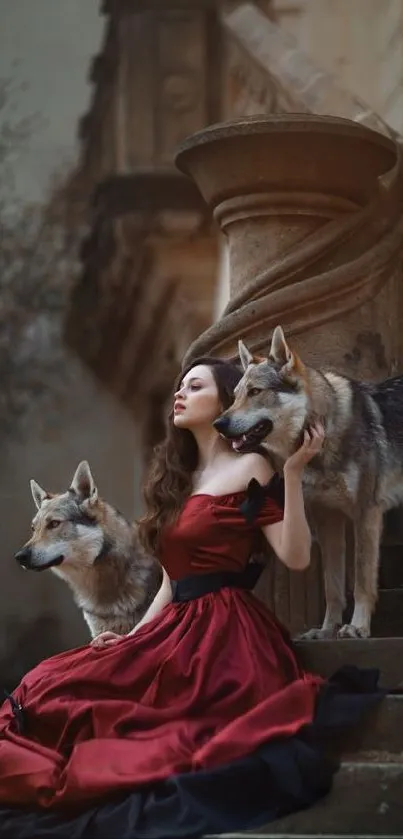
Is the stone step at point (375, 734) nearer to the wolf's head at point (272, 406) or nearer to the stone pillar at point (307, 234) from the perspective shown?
the wolf's head at point (272, 406)

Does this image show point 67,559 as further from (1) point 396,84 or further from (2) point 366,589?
(1) point 396,84

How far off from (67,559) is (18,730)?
0.76 metres

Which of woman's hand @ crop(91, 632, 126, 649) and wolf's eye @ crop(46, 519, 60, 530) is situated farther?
wolf's eye @ crop(46, 519, 60, 530)

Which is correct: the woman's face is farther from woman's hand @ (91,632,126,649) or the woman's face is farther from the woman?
woman's hand @ (91,632,126,649)

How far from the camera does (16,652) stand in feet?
→ 21.2

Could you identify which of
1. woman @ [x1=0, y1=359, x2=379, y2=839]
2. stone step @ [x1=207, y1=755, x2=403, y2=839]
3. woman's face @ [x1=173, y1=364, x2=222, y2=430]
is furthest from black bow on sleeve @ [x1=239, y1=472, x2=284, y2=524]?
stone step @ [x1=207, y1=755, x2=403, y2=839]

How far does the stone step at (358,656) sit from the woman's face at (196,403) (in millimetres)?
558

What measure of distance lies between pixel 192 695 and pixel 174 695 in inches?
2.2

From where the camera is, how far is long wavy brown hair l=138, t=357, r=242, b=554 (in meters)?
3.44

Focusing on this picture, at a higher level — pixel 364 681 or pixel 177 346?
pixel 177 346

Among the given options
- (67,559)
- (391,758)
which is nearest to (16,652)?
(67,559)

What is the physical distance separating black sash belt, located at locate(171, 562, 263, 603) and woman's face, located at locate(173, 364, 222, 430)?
362mm

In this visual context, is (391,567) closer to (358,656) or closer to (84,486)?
(358,656)

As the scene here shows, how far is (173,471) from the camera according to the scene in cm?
351
